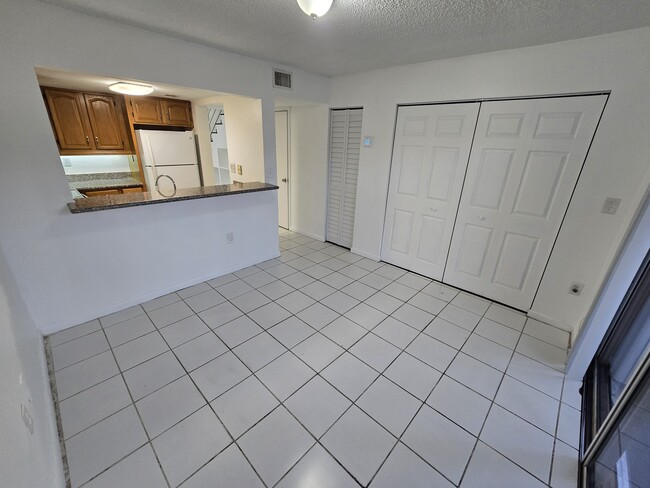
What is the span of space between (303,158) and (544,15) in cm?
302

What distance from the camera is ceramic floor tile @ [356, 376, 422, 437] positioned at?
5.09ft

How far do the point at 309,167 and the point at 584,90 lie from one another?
3059mm

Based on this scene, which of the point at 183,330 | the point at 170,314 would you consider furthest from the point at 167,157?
the point at 183,330

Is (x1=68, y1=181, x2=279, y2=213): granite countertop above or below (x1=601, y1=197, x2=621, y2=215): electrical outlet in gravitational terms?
below

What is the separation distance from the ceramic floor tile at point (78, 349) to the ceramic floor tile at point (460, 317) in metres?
2.90

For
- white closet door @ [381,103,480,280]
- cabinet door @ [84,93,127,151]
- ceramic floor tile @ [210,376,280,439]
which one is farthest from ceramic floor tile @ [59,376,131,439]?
cabinet door @ [84,93,127,151]

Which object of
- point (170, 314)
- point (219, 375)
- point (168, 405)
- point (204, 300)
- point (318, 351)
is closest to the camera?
point (168, 405)

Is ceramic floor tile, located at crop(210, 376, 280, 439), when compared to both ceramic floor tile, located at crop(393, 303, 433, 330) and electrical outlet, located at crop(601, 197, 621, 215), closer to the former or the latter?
ceramic floor tile, located at crop(393, 303, 433, 330)

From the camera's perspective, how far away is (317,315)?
8.14 feet

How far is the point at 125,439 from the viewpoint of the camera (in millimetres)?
1407

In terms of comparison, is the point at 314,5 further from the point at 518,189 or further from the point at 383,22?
the point at 518,189

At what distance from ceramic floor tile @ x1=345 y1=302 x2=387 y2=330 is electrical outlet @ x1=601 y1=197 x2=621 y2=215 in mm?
1953

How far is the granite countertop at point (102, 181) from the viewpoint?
3873 mm

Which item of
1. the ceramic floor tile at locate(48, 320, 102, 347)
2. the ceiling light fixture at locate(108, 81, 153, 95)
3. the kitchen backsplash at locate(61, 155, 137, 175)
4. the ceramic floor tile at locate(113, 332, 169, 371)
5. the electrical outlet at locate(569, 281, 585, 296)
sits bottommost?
the ceramic floor tile at locate(113, 332, 169, 371)
